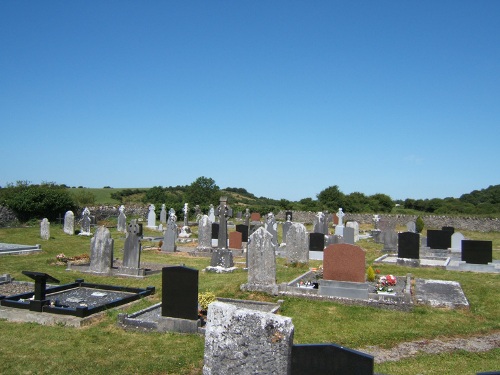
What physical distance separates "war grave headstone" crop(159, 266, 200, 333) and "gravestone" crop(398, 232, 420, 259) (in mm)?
12639

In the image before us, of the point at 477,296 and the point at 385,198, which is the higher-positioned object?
the point at 385,198

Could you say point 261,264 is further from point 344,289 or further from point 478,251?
point 478,251

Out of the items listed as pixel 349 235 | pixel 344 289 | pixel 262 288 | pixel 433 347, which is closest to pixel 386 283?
pixel 344 289

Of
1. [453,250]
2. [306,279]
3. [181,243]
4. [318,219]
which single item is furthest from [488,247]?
[181,243]

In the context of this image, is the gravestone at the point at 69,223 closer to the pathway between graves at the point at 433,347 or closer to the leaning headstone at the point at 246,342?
the pathway between graves at the point at 433,347

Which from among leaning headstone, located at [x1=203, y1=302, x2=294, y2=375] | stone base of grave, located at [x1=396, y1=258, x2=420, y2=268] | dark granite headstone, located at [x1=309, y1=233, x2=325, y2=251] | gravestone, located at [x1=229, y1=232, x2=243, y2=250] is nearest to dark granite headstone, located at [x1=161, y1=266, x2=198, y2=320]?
leaning headstone, located at [x1=203, y1=302, x2=294, y2=375]

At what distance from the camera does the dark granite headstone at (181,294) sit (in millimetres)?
9516

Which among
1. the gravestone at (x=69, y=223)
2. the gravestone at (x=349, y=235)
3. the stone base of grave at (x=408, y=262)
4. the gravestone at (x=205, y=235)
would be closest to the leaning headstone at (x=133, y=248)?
the gravestone at (x=205, y=235)

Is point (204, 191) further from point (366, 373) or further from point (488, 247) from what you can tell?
point (366, 373)

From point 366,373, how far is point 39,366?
19.5 ft

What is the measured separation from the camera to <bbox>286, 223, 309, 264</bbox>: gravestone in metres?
19.1

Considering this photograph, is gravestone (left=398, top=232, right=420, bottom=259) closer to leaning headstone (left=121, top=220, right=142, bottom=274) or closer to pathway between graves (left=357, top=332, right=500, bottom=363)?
pathway between graves (left=357, top=332, right=500, bottom=363)

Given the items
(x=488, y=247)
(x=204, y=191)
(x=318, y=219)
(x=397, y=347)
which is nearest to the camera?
(x=397, y=347)

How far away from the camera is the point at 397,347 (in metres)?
8.88
